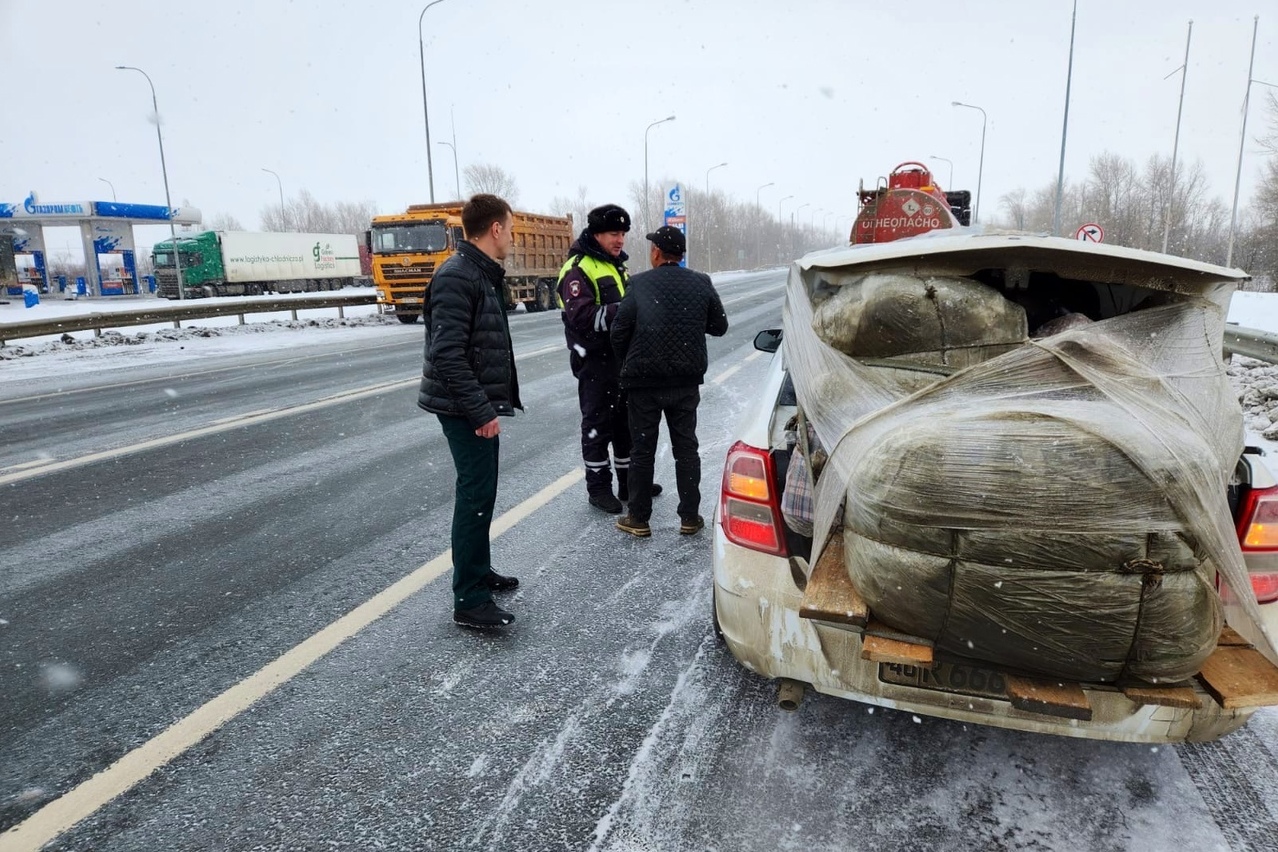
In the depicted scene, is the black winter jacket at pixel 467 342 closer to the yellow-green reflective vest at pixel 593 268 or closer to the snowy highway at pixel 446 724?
the snowy highway at pixel 446 724

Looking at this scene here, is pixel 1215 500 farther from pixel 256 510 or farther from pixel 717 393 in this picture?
pixel 717 393

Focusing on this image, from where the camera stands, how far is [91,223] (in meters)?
47.6

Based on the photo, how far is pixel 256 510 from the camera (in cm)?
483

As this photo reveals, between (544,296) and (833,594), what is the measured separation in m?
25.2

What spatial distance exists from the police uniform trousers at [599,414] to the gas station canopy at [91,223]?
5067cm

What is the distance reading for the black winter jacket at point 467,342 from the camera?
3088 millimetres

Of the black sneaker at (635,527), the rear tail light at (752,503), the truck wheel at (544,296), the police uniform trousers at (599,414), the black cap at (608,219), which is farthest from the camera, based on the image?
the truck wheel at (544,296)

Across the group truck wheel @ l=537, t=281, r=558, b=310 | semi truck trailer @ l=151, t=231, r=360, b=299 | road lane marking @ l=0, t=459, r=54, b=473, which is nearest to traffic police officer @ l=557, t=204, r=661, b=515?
road lane marking @ l=0, t=459, r=54, b=473

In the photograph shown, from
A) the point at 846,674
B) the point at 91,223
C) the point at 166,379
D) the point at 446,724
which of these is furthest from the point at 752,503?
the point at 91,223

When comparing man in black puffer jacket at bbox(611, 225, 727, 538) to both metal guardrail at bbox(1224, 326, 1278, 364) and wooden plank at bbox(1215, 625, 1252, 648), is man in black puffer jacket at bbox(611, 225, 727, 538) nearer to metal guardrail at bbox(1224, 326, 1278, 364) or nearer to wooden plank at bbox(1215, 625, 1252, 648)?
wooden plank at bbox(1215, 625, 1252, 648)

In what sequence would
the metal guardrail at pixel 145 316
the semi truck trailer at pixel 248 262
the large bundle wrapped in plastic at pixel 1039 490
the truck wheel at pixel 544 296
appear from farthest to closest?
the semi truck trailer at pixel 248 262 < the truck wheel at pixel 544 296 < the metal guardrail at pixel 145 316 < the large bundle wrapped in plastic at pixel 1039 490

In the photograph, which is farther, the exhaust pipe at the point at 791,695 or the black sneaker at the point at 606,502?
the black sneaker at the point at 606,502

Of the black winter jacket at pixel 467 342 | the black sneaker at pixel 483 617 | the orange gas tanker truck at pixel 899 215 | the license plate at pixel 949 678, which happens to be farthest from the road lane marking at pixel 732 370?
the license plate at pixel 949 678

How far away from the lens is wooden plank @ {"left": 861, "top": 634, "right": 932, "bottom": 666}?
189 cm
